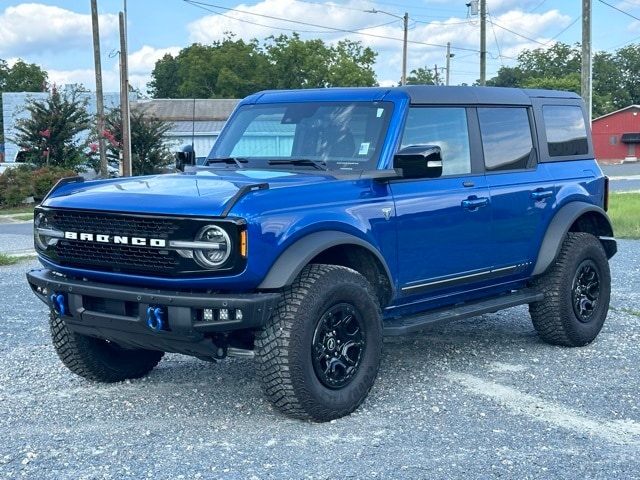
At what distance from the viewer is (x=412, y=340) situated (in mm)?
7289

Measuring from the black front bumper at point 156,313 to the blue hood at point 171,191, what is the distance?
44 cm

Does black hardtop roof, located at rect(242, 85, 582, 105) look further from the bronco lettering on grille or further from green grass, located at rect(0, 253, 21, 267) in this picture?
green grass, located at rect(0, 253, 21, 267)

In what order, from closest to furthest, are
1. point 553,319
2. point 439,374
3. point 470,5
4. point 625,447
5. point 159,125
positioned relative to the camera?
point 625,447
point 439,374
point 553,319
point 159,125
point 470,5

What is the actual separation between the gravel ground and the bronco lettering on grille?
1.04 meters

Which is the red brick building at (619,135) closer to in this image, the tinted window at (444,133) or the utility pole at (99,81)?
the utility pole at (99,81)

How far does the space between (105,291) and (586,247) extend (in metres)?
3.90

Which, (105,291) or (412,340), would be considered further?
(412,340)

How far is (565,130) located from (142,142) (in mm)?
26695

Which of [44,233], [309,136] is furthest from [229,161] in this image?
[44,233]

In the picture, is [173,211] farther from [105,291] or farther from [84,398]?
[84,398]

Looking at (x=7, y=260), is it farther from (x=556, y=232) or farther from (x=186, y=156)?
(x=556, y=232)

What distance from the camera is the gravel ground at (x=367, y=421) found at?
14.4 ft

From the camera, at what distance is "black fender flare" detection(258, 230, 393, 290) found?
4.73 metres

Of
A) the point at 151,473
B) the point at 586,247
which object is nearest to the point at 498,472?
the point at 151,473
